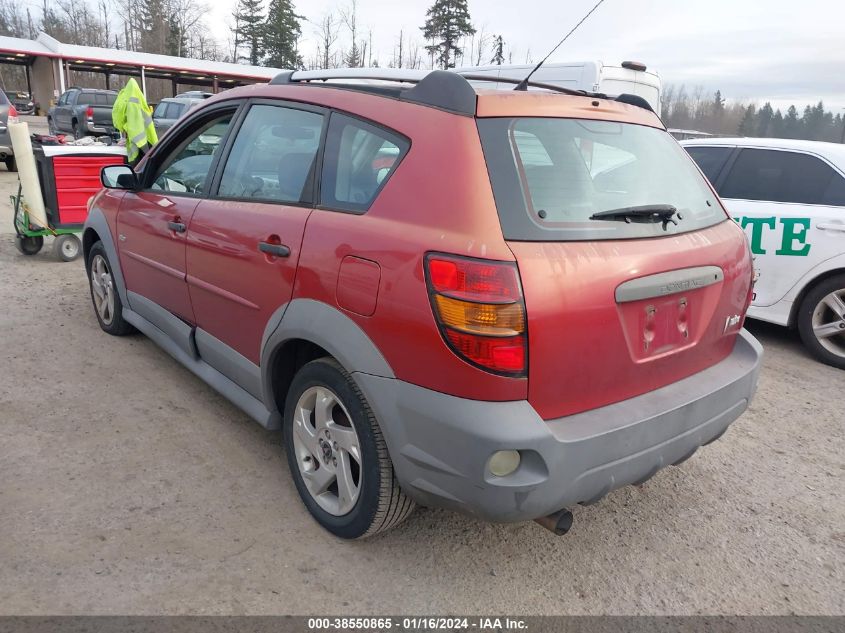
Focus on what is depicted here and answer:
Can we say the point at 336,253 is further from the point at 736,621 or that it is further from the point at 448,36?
the point at 448,36

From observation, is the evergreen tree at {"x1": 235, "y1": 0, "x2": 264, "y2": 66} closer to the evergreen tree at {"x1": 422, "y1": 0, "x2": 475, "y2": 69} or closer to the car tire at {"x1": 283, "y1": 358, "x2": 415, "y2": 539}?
the evergreen tree at {"x1": 422, "y1": 0, "x2": 475, "y2": 69}

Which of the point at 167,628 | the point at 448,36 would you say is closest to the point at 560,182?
the point at 167,628

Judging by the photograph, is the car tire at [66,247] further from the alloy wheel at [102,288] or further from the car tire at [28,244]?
the alloy wheel at [102,288]

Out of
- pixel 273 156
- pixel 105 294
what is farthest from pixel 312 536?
pixel 105 294

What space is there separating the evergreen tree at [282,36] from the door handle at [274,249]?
62721mm

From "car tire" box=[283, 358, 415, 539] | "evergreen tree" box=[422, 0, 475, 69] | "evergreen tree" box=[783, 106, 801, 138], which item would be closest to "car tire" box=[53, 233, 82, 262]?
"car tire" box=[283, 358, 415, 539]

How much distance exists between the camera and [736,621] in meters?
2.29

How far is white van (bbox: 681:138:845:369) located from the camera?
4867mm

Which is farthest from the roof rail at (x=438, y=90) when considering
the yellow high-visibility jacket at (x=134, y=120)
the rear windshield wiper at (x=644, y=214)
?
the yellow high-visibility jacket at (x=134, y=120)

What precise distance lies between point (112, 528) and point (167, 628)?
0.65 m

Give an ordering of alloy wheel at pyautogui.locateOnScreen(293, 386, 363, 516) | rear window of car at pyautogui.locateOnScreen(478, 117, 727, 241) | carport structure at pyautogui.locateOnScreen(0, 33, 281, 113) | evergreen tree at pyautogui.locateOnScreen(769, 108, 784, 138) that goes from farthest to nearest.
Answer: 1. carport structure at pyautogui.locateOnScreen(0, 33, 281, 113)
2. evergreen tree at pyautogui.locateOnScreen(769, 108, 784, 138)
3. alloy wheel at pyautogui.locateOnScreen(293, 386, 363, 516)
4. rear window of car at pyautogui.locateOnScreen(478, 117, 727, 241)

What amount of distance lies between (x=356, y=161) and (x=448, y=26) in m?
55.3

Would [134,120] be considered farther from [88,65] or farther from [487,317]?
[88,65]

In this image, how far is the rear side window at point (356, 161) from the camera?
92.9 inches
